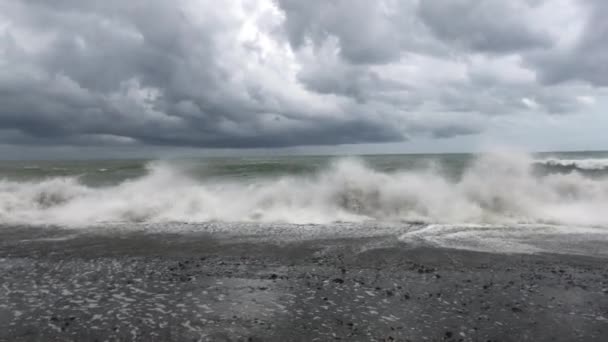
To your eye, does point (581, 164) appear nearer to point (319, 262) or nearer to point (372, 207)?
point (372, 207)

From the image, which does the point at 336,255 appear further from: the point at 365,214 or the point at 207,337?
the point at 365,214

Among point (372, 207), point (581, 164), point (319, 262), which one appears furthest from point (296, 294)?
point (581, 164)

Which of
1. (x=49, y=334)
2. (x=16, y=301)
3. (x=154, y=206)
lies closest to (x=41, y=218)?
(x=154, y=206)

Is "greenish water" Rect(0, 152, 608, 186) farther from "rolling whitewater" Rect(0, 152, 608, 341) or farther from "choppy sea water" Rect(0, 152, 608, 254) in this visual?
"rolling whitewater" Rect(0, 152, 608, 341)

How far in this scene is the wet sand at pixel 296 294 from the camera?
18.0 ft

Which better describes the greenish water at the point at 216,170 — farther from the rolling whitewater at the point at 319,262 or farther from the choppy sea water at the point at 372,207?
the rolling whitewater at the point at 319,262

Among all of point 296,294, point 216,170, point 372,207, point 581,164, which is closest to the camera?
point 296,294

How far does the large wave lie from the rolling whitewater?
9cm

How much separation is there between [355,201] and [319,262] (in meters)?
8.40

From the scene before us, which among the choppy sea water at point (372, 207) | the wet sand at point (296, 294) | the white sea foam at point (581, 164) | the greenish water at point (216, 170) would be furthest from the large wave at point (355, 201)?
the white sea foam at point (581, 164)

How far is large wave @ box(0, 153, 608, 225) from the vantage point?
49.9 feet

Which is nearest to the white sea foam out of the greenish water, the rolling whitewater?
the greenish water

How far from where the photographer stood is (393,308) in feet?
20.5

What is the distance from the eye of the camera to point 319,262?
352 inches
